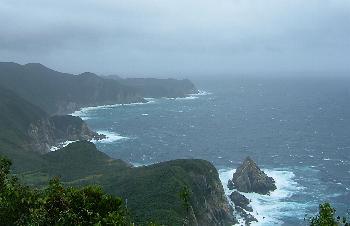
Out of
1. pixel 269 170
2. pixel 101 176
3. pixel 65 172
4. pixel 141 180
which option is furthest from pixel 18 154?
pixel 269 170

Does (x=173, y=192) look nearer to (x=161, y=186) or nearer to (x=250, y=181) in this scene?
(x=161, y=186)

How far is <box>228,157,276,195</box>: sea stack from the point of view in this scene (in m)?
168

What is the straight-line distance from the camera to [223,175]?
185875 millimetres

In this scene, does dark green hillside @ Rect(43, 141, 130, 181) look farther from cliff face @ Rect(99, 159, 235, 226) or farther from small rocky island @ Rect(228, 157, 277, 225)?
small rocky island @ Rect(228, 157, 277, 225)

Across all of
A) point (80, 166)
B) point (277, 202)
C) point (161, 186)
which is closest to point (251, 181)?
point (277, 202)

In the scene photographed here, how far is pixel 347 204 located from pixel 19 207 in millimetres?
127104

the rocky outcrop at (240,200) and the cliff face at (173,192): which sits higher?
the cliff face at (173,192)

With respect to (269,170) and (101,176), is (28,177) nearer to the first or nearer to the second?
(101,176)

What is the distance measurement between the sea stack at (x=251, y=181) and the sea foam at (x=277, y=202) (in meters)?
2.41

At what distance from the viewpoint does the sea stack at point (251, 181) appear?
552 feet

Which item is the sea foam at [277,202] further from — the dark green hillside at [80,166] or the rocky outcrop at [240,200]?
the dark green hillside at [80,166]

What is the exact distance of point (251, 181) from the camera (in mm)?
171625

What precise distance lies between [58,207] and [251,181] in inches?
5286

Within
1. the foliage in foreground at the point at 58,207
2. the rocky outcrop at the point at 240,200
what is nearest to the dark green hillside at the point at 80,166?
the rocky outcrop at the point at 240,200
